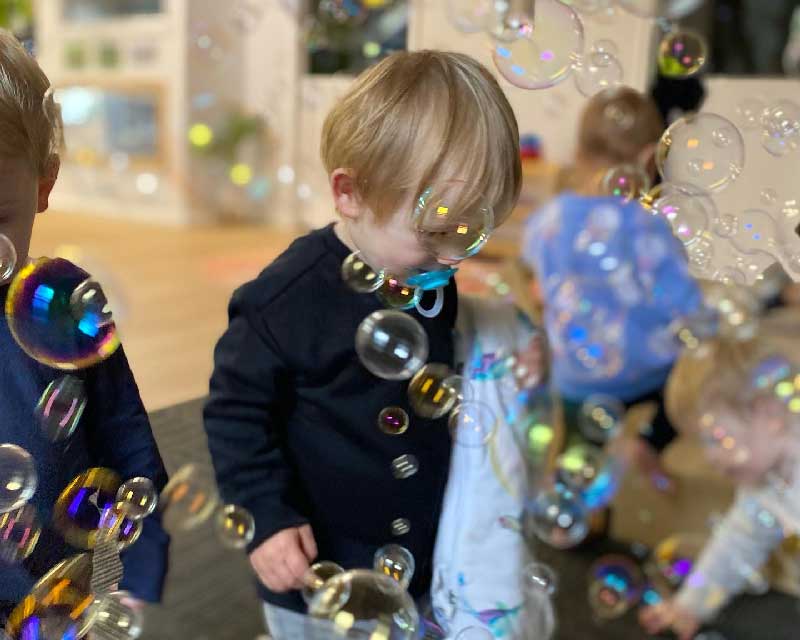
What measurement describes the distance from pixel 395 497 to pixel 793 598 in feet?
3.53

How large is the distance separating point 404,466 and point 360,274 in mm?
190

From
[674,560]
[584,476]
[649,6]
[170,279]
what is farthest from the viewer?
[170,279]

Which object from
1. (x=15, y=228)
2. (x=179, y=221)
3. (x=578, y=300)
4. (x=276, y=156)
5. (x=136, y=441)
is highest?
(x=15, y=228)

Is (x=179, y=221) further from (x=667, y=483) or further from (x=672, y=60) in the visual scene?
(x=672, y=60)

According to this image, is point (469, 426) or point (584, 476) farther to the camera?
point (584, 476)

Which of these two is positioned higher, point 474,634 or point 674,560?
point 474,634

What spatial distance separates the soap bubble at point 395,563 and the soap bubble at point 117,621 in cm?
23

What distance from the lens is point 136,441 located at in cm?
70

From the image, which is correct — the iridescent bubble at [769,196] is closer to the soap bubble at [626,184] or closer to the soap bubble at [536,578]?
the soap bubble at [626,184]

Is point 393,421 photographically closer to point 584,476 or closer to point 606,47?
point 584,476

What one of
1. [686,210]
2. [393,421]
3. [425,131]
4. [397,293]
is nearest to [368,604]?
[393,421]

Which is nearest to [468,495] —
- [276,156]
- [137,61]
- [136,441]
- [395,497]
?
[395,497]

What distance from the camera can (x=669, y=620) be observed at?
1371 mm

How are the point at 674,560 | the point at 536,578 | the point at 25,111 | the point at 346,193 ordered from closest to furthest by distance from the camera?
the point at 25,111
the point at 346,193
the point at 536,578
the point at 674,560
